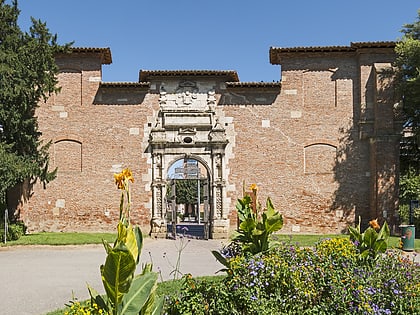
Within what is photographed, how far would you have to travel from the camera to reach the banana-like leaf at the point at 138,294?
3.75 m

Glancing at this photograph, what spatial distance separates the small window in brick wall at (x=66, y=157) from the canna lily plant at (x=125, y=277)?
15.0 metres

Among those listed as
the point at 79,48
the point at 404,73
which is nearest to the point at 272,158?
the point at 404,73

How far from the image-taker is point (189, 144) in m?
17.9

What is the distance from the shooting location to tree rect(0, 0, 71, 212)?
15109mm

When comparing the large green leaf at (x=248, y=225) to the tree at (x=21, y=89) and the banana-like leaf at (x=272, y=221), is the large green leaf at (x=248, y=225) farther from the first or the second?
the tree at (x=21, y=89)

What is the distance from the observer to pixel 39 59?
15961 millimetres

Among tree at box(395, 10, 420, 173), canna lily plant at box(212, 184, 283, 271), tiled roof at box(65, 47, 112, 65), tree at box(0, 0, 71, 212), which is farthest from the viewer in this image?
tiled roof at box(65, 47, 112, 65)

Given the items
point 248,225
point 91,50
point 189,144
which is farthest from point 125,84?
point 248,225

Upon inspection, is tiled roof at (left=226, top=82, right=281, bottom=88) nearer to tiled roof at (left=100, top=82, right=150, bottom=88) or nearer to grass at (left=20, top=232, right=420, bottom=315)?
tiled roof at (left=100, top=82, right=150, bottom=88)

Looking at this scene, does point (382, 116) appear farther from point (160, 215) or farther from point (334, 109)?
point (160, 215)

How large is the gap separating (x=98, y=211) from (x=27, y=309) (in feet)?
37.7

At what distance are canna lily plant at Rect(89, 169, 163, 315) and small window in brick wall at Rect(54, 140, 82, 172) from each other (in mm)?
14983

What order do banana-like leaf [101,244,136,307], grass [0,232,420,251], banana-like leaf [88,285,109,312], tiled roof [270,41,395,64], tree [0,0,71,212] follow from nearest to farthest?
banana-like leaf [101,244,136,307] < banana-like leaf [88,285,109,312] < grass [0,232,420,251] < tree [0,0,71,212] < tiled roof [270,41,395,64]

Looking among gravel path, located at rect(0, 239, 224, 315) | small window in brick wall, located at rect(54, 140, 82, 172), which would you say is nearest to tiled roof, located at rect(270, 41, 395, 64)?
gravel path, located at rect(0, 239, 224, 315)
